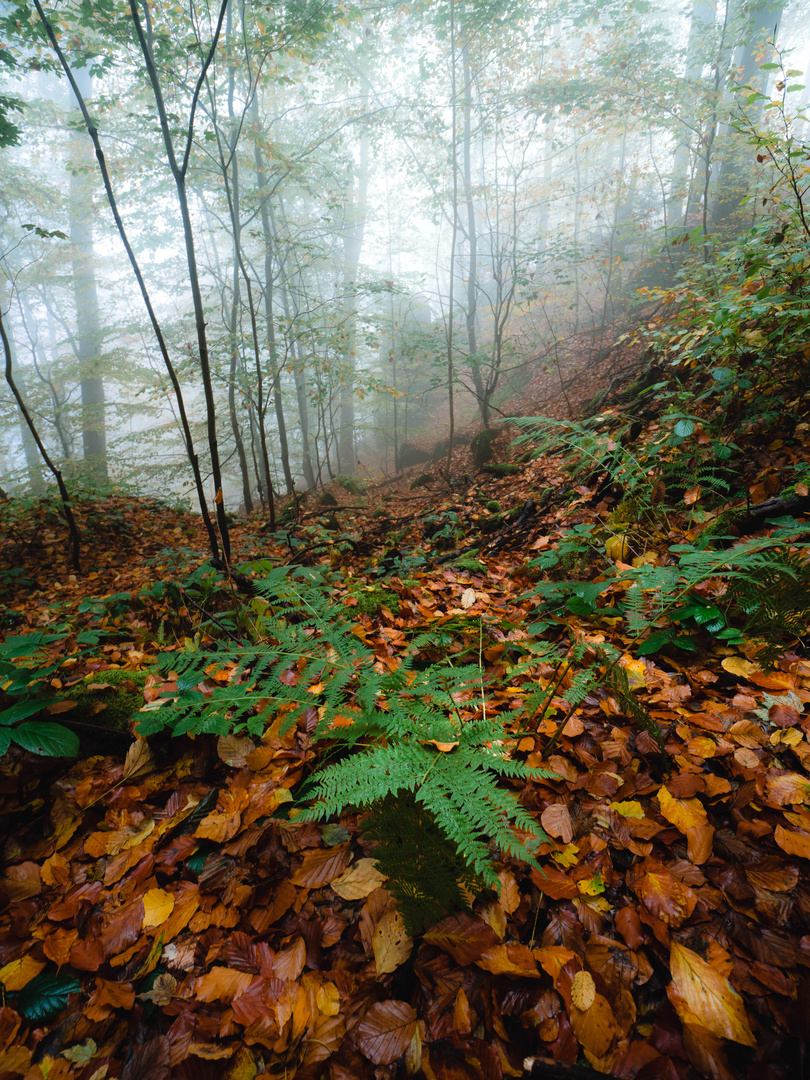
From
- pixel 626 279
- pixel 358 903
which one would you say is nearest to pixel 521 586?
pixel 358 903

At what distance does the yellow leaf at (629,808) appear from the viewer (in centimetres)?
119

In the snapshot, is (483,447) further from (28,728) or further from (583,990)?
(583,990)

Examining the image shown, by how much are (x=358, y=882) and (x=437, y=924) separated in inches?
9.6

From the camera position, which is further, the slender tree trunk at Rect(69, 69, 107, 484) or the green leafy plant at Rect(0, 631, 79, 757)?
the slender tree trunk at Rect(69, 69, 107, 484)

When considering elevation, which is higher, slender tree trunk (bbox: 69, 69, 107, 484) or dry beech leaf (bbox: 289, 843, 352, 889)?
slender tree trunk (bbox: 69, 69, 107, 484)

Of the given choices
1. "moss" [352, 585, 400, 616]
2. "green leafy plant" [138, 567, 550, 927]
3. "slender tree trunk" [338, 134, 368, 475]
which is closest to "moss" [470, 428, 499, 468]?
"moss" [352, 585, 400, 616]

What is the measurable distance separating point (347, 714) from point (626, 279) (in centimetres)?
1764

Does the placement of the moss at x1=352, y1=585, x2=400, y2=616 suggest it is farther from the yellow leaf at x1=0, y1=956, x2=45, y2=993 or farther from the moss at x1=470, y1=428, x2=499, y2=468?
the moss at x1=470, y1=428, x2=499, y2=468

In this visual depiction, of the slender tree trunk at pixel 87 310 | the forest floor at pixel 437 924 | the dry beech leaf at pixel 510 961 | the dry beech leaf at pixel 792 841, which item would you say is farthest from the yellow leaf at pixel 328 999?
the slender tree trunk at pixel 87 310

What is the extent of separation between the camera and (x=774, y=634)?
4.93 ft

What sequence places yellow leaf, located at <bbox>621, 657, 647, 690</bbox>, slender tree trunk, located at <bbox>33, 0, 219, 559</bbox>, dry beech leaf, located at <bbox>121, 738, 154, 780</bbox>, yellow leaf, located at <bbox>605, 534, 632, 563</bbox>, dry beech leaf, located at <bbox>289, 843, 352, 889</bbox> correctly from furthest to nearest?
slender tree trunk, located at <bbox>33, 0, 219, 559</bbox>, yellow leaf, located at <bbox>605, 534, 632, 563</bbox>, yellow leaf, located at <bbox>621, 657, 647, 690</bbox>, dry beech leaf, located at <bbox>121, 738, 154, 780</bbox>, dry beech leaf, located at <bbox>289, 843, 352, 889</bbox>

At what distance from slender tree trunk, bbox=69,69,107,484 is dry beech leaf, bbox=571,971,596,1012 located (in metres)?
15.2

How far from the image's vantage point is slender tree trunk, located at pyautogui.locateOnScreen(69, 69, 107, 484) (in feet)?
42.6

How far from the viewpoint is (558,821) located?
119 centimetres
